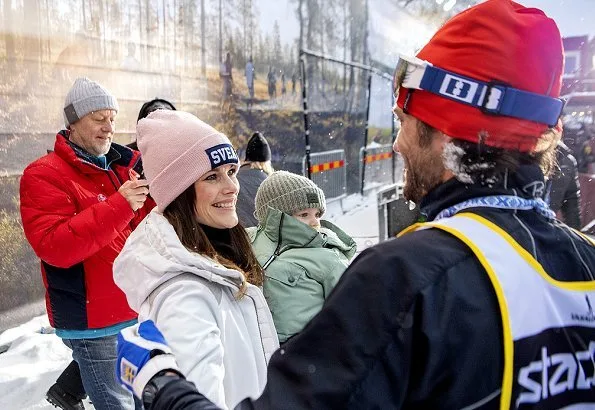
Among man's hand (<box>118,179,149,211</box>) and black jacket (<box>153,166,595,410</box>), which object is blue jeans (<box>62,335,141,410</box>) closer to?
man's hand (<box>118,179,149,211</box>)

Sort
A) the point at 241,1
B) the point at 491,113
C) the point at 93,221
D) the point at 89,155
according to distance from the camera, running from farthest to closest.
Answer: the point at 241,1
the point at 89,155
the point at 93,221
the point at 491,113

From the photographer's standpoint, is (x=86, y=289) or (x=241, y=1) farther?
(x=241, y=1)

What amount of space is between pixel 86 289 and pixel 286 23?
5368 millimetres

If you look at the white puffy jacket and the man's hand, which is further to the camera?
the man's hand

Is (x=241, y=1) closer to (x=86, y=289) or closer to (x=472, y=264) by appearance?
(x=86, y=289)

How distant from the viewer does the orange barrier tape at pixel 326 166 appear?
7.36 m

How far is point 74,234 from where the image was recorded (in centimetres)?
238

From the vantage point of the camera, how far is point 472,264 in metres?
0.81

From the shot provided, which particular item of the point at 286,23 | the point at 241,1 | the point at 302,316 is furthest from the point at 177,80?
the point at 302,316

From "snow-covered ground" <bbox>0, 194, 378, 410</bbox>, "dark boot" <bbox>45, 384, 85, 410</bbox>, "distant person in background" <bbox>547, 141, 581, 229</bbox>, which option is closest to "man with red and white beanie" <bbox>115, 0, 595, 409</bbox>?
"dark boot" <bbox>45, 384, 85, 410</bbox>

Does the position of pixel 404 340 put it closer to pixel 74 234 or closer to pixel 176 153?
pixel 176 153

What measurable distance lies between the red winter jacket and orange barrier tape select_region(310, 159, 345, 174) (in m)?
4.86

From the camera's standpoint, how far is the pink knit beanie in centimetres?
177

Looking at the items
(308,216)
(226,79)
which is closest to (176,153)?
(308,216)
